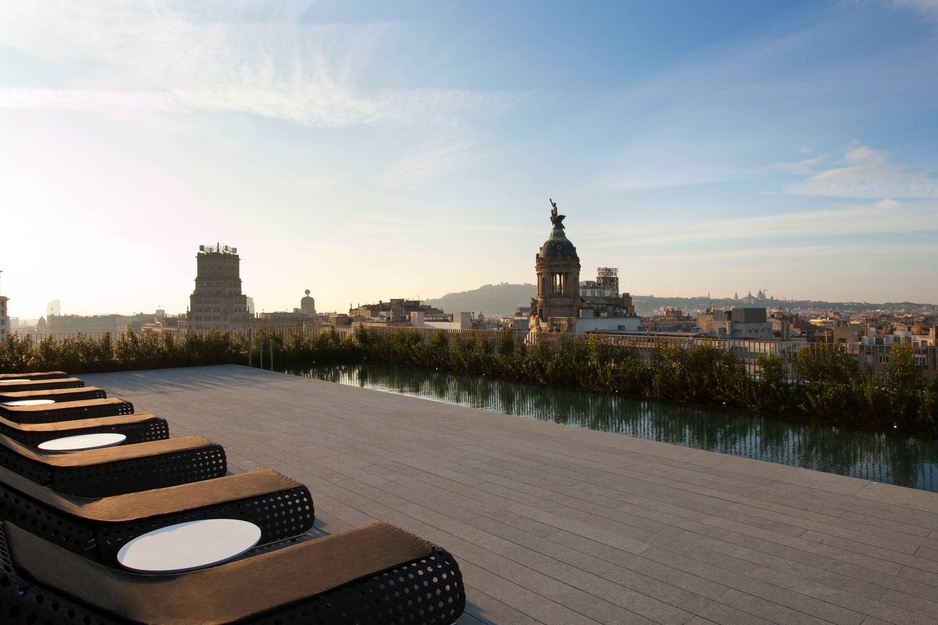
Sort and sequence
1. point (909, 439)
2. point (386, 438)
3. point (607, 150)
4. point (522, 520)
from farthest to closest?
point (607, 150), point (909, 439), point (386, 438), point (522, 520)

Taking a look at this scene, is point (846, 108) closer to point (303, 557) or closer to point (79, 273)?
point (303, 557)

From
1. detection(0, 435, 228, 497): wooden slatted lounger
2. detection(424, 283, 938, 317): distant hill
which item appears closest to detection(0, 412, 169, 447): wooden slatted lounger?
detection(0, 435, 228, 497): wooden slatted lounger

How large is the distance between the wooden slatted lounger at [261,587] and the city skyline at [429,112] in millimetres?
9269

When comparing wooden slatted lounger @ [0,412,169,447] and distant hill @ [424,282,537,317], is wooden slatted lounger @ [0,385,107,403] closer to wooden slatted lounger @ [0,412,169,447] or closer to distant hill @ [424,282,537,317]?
wooden slatted lounger @ [0,412,169,447]

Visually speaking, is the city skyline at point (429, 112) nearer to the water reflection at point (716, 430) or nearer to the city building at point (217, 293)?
the water reflection at point (716, 430)

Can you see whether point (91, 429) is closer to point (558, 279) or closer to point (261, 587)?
point (261, 587)

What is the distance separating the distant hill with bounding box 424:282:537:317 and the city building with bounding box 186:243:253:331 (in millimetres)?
40901

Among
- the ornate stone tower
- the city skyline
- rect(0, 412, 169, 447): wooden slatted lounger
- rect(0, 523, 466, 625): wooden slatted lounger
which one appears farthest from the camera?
the ornate stone tower

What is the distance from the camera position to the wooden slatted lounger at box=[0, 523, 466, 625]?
1394mm

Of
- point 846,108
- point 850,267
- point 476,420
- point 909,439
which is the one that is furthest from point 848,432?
point 850,267

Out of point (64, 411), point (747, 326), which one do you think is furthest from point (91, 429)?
point (747, 326)

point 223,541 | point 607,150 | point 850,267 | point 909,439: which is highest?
point 607,150

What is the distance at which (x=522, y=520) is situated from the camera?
3354 mm

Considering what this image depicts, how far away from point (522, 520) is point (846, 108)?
1445 centimetres
